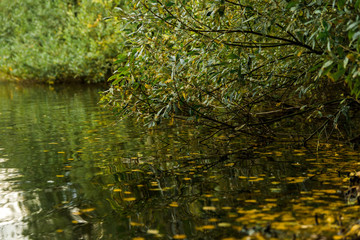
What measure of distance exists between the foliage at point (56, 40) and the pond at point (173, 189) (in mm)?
15972

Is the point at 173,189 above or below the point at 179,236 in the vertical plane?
above

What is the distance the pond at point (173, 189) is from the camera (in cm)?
470

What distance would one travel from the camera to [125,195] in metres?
6.02

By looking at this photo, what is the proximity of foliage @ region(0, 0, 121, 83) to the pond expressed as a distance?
1597 centimetres

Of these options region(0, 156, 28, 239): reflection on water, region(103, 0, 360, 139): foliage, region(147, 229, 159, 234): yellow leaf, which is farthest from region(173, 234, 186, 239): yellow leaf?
region(103, 0, 360, 139): foliage

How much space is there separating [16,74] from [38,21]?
494 centimetres

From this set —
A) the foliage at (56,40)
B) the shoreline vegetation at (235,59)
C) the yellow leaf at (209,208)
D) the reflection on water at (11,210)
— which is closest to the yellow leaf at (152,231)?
the yellow leaf at (209,208)

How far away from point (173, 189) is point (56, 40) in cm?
2952

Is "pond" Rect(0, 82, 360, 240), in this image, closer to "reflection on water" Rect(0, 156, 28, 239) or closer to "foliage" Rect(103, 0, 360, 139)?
"reflection on water" Rect(0, 156, 28, 239)

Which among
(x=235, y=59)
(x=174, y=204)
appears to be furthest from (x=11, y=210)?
(x=235, y=59)

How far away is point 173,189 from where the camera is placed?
6152 mm

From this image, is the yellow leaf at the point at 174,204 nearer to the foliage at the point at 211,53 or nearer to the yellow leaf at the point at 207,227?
the yellow leaf at the point at 207,227

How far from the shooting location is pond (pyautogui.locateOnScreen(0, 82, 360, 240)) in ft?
15.4

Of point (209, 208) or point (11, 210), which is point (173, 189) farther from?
point (11, 210)
